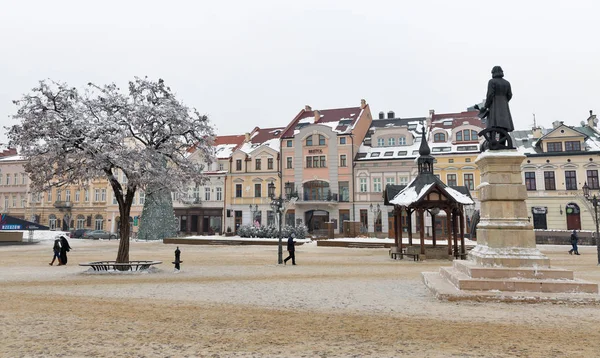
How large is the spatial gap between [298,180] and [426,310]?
38898 mm

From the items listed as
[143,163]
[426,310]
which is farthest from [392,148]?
[426,310]

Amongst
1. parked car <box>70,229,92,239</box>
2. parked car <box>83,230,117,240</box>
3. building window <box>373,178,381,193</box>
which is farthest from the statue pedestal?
parked car <box>70,229,92,239</box>

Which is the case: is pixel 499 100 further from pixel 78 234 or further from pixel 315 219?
pixel 78 234

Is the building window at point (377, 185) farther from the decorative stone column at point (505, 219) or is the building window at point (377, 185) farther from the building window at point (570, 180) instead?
the decorative stone column at point (505, 219)

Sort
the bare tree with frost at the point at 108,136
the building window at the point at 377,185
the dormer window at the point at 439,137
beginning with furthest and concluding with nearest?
the dormer window at the point at 439,137, the building window at the point at 377,185, the bare tree with frost at the point at 108,136

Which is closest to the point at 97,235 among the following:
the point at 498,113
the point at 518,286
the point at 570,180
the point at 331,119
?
the point at 331,119

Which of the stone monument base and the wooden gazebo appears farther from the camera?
the wooden gazebo

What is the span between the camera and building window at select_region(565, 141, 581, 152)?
3919cm

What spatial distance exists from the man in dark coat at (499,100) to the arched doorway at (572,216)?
33706 mm

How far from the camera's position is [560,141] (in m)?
39.6

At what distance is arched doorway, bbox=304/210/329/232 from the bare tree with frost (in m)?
28.5

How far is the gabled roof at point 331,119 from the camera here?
4722 cm

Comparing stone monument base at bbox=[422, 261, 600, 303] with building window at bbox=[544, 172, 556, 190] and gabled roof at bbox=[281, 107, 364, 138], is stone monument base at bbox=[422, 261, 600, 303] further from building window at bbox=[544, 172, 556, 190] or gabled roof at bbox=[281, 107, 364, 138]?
gabled roof at bbox=[281, 107, 364, 138]

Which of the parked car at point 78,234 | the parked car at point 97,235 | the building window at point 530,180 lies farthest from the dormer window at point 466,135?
the parked car at point 78,234
